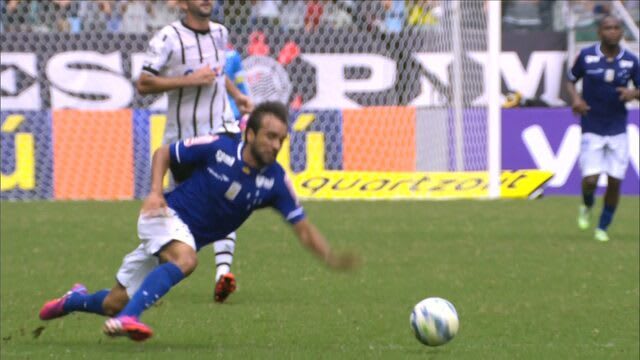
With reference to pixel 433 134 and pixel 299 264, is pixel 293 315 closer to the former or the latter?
pixel 299 264

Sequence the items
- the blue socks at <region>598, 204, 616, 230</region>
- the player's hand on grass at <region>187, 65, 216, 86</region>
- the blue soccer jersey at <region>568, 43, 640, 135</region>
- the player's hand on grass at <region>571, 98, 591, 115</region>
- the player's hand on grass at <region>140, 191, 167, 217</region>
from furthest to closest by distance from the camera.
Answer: the blue soccer jersey at <region>568, 43, 640, 135</region>
the blue socks at <region>598, 204, 616, 230</region>
the player's hand on grass at <region>571, 98, 591, 115</region>
the player's hand on grass at <region>187, 65, 216, 86</region>
the player's hand on grass at <region>140, 191, 167, 217</region>

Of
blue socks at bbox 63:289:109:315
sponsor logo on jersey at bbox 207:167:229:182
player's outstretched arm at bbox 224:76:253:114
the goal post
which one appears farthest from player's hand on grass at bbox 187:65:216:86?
the goal post

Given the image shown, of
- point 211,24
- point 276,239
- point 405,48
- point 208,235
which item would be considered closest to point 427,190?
point 405,48

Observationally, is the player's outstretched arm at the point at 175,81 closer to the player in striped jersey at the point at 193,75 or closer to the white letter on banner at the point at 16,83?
the player in striped jersey at the point at 193,75

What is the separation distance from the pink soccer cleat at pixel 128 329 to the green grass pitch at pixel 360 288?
554 mm

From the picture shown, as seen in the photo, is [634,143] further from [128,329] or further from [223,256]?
[128,329]

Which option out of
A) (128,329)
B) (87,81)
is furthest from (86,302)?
(87,81)

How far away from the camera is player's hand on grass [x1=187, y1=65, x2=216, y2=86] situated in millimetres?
10594

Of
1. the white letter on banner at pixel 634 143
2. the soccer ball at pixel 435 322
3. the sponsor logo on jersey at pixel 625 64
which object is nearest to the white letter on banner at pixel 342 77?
the white letter on banner at pixel 634 143

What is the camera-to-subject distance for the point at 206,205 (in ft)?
26.9

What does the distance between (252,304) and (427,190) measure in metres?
11.4

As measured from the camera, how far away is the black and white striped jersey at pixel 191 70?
35.7 ft

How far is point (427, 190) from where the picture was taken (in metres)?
21.7

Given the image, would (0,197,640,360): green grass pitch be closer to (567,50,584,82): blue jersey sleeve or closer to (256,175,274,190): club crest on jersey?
(256,175,274,190): club crest on jersey
